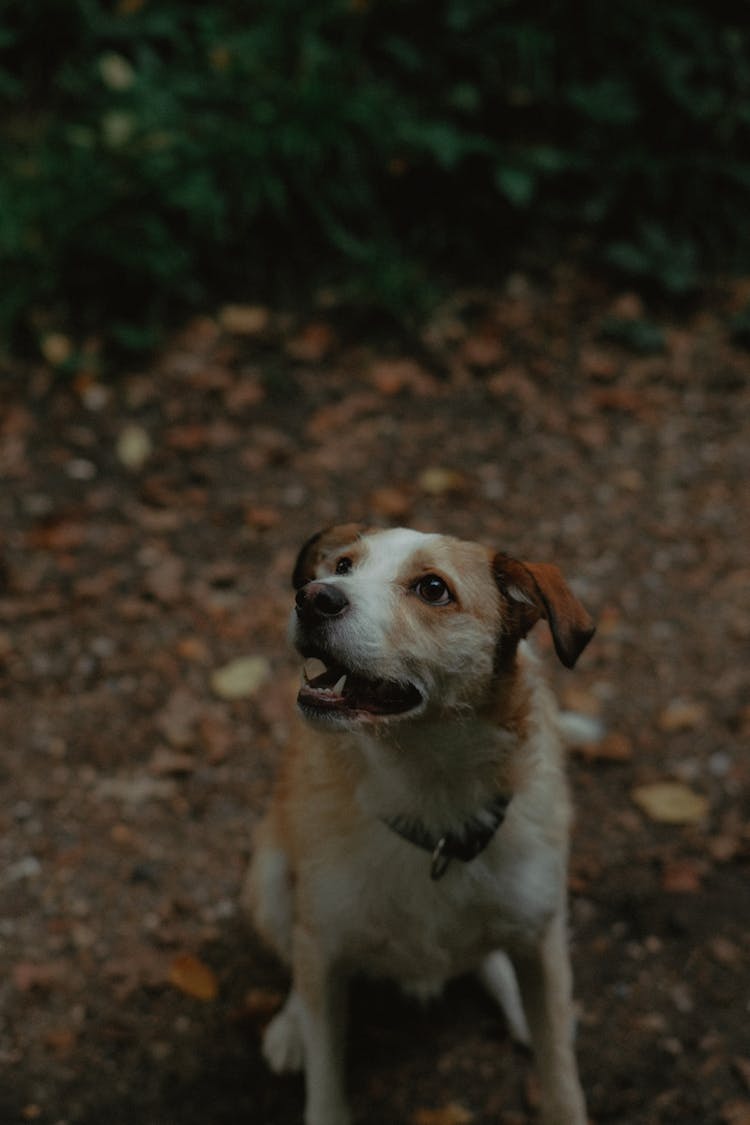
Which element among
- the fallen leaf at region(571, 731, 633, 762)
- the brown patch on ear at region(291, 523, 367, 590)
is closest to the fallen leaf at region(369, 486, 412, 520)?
the fallen leaf at region(571, 731, 633, 762)

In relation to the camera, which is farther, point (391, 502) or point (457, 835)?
point (391, 502)

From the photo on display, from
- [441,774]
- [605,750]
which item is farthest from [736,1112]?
[441,774]

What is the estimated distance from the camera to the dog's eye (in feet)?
8.98

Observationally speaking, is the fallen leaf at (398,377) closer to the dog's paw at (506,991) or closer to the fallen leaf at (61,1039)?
the dog's paw at (506,991)

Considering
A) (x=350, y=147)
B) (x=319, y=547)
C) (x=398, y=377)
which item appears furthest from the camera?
(x=350, y=147)

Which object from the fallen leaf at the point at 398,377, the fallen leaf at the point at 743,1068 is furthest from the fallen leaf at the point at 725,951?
the fallen leaf at the point at 398,377

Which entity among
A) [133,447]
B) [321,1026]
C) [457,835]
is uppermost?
[457,835]

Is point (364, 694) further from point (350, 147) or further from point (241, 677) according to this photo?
point (350, 147)

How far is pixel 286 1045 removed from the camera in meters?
3.47

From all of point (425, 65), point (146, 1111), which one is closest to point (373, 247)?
point (425, 65)

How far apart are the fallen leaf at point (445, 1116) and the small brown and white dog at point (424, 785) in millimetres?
306

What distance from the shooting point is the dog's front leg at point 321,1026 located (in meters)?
3.07

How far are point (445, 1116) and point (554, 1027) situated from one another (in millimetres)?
543

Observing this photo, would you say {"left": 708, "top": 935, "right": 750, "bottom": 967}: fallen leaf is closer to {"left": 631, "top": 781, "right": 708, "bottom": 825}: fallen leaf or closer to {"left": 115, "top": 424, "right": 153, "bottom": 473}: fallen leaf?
{"left": 631, "top": 781, "right": 708, "bottom": 825}: fallen leaf
